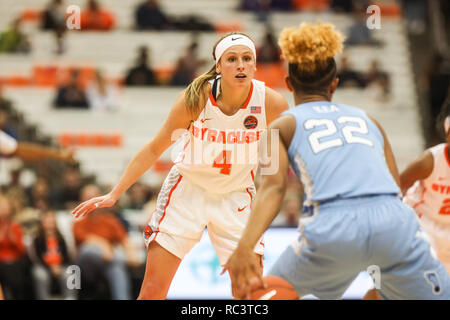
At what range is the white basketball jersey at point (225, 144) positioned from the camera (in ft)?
15.9

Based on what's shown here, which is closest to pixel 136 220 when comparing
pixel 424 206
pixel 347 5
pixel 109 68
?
pixel 109 68

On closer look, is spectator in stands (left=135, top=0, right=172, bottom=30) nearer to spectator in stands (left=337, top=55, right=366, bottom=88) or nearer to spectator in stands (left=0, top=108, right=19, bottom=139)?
spectator in stands (left=337, top=55, right=366, bottom=88)

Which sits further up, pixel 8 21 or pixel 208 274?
pixel 8 21

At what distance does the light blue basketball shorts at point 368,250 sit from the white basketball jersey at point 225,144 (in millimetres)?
1366

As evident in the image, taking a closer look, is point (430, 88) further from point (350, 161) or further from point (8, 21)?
point (350, 161)

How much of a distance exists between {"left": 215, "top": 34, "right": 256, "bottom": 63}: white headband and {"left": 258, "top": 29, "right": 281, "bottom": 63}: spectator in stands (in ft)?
29.3

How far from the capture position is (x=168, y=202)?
5043mm

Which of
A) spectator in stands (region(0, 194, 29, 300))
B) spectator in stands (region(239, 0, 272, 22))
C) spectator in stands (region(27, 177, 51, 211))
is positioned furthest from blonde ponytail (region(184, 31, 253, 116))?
spectator in stands (region(239, 0, 272, 22))

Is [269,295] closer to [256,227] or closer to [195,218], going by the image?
[256,227]

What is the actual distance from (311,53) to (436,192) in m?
2.07

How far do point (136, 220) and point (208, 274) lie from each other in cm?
163

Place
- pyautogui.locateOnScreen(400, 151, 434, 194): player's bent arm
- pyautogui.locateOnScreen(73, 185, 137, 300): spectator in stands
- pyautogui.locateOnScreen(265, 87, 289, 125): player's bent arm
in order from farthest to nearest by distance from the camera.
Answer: pyautogui.locateOnScreen(73, 185, 137, 300): spectator in stands < pyautogui.locateOnScreen(400, 151, 434, 194): player's bent arm < pyautogui.locateOnScreen(265, 87, 289, 125): player's bent arm

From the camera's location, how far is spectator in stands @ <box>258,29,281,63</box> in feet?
45.0
